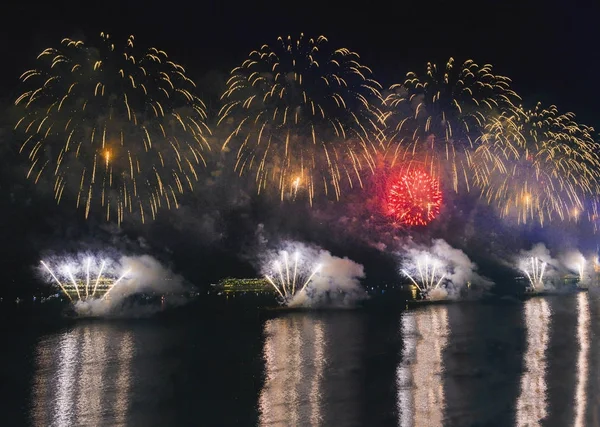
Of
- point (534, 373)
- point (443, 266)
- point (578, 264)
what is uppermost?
point (443, 266)

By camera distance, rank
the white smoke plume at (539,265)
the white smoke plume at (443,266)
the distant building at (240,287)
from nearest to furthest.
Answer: the white smoke plume at (443,266) → the white smoke plume at (539,265) → the distant building at (240,287)

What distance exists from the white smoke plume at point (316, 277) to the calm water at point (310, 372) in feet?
27.0

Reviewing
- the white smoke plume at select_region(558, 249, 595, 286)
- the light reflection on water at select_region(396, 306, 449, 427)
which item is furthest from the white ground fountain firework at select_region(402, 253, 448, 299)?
the white smoke plume at select_region(558, 249, 595, 286)

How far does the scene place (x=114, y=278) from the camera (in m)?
79.4

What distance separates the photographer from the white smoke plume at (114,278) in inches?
2586

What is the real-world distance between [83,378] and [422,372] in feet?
62.1

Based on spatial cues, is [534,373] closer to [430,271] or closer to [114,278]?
[430,271]

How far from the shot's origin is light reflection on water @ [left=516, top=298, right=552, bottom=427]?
91.3ft

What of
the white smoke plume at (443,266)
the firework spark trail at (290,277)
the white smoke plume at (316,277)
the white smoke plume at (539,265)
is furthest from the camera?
the white smoke plume at (539,265)

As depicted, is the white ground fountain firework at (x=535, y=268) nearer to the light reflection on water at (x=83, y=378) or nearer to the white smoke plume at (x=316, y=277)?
the white smoke plume at (x=316, y=277)

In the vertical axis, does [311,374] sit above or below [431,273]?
below

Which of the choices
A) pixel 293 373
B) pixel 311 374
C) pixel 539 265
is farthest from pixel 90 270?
pixel 539 265

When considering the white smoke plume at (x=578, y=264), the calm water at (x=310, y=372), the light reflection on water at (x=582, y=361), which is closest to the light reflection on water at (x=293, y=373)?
the calm water at (x=310, y=372)

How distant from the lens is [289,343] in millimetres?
47969
